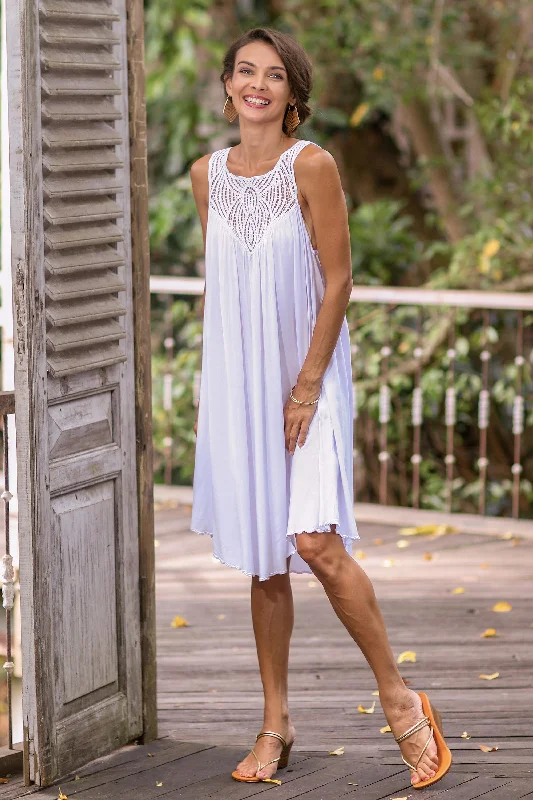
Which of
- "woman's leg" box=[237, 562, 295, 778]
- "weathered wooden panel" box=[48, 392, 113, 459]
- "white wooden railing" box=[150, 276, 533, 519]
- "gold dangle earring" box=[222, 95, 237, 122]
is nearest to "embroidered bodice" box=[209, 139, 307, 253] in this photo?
"gold dangle earring" box=[222, 95, 237, 122]

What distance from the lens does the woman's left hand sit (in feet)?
A: 9.87

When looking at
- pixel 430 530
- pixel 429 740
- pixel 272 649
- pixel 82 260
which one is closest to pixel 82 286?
pixel 82 260

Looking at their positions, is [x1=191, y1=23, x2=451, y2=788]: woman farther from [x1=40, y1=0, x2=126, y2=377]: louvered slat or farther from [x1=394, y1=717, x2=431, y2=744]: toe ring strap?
[x1=40, y1=0, x2=126, y2=377]: louvered slat

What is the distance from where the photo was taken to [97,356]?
128 inches

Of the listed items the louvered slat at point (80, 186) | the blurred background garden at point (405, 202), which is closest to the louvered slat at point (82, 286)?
the louvered slat at point (80, 186)

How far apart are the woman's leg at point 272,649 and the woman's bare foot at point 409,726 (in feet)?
0.93

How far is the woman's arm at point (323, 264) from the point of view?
2.93 m

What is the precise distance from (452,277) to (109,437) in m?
4.20

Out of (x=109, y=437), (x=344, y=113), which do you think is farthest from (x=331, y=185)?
(x=344, y=113)

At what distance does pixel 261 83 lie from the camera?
296 centimetres

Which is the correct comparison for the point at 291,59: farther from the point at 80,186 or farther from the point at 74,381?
the point at 74,381

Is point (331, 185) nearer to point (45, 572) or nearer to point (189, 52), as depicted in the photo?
point (45, 572)

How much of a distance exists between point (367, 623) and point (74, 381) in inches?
35.3

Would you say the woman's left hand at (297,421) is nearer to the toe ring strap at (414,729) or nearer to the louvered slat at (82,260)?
the louvered slat at (82,260)
